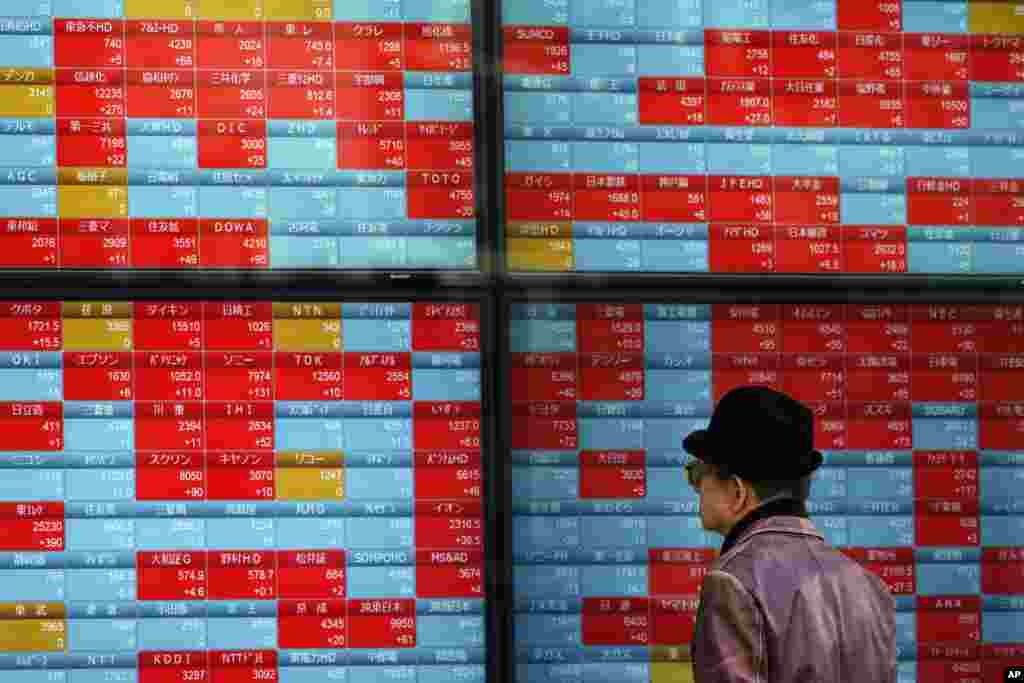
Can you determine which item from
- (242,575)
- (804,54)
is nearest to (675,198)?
(804,54)

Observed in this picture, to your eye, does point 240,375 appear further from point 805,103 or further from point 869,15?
point 869,15

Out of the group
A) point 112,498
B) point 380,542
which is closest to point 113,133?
point 112,498

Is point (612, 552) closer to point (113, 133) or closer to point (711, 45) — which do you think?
point (711, 45)

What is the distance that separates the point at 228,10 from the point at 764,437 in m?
1.85

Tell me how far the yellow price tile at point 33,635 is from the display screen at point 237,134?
95 centimetres

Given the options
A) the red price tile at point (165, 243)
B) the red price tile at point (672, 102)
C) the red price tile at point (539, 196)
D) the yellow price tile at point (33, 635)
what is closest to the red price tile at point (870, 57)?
the red price tile at point (672, 102)

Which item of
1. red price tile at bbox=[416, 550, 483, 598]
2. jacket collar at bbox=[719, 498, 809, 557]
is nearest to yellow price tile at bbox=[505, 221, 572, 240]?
red price tile at bbox=[416, 550, 483, 598]

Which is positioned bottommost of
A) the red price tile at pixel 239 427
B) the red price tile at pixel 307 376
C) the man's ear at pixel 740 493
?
the man's ear at pixel 740 493

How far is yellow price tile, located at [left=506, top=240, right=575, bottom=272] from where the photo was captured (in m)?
3.08

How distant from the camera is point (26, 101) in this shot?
119 inches

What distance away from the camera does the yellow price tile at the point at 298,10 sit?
10.0 ft

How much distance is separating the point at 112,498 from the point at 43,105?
1.07 meters

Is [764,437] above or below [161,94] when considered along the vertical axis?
below

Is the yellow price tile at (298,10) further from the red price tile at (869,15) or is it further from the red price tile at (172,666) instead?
the red price tile at (172,666)
